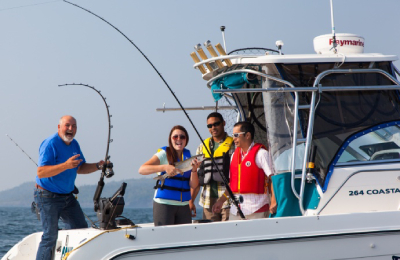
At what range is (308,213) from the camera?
5324 millimetres

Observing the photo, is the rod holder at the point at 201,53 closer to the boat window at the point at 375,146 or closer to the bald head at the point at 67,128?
the bald head at the point at 67,128

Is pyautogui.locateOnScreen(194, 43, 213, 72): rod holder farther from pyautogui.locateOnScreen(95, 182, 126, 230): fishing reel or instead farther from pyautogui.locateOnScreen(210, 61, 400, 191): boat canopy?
A: pyautogui.locateOnScreen(95, 182, 126, 230): fishing reel

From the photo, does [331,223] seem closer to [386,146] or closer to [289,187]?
[289,187]

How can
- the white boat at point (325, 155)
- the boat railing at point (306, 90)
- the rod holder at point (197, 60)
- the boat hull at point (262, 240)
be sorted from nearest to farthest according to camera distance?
the boat hull at point (262, 240)
the white boat at point (325, 155)
the boat railing at point (306, 90)
the rod holder at point (197, 60)

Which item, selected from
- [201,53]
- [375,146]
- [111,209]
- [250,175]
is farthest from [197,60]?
[375,146]

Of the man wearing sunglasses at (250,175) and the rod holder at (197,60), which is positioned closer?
the man wearing sunglasses at (250,175)

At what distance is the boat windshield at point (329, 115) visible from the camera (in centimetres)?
543

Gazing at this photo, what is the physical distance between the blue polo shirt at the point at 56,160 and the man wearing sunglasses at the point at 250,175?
158 centimetres

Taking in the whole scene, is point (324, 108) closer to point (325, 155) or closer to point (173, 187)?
point (325, 155)

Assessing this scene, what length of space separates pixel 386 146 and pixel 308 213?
101 cm

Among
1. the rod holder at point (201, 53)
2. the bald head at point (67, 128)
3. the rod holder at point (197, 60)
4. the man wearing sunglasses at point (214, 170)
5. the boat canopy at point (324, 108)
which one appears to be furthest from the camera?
the man wearing sunglasses at point (214, 170)

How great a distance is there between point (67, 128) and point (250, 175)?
1786 millimetres

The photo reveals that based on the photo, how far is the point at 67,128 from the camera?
5664 mm

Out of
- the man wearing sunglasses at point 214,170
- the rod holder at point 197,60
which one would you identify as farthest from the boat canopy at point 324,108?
the man wearing sunglasses at point 214,170
